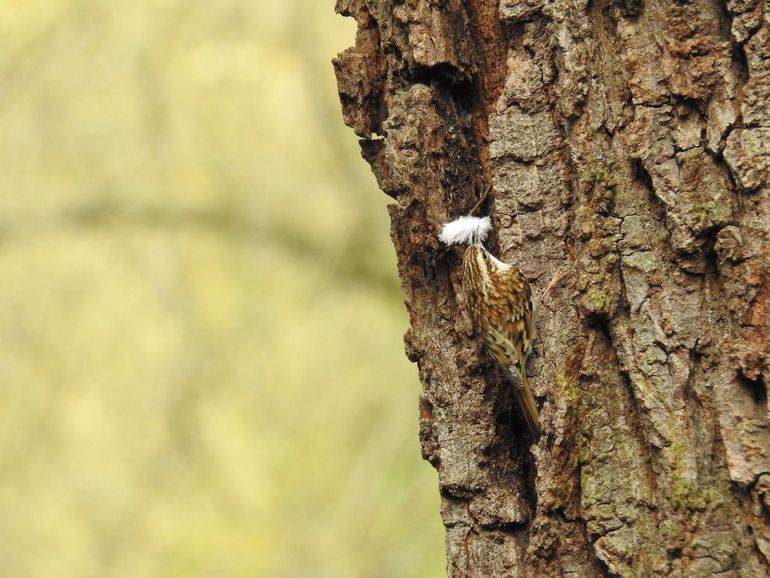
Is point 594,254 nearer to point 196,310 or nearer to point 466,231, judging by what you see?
point 466,231

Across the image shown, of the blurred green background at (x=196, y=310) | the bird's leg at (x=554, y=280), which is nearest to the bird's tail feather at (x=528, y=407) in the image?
the bird's leg at (x=554, y=280)

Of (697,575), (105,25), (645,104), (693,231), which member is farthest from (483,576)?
(105,25)

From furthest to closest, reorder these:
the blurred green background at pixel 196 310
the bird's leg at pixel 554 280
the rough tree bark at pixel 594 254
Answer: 1. the blurred green background at pixel 196 310
2. the bird's leg at pixel 554 280
3. the rough tree bark at pixel 594 254

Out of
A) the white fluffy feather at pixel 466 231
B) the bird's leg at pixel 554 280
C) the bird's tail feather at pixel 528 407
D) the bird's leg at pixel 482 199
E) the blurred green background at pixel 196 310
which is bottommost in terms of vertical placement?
the bird's tail feather at pixel 528 407

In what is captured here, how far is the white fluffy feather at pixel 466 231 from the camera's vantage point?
6.29 feet

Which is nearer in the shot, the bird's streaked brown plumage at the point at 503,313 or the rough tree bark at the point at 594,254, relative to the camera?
the rough tree bark at the point at 594,254

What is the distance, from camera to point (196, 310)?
20.5 ft

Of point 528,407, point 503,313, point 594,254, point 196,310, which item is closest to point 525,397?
point 528,407

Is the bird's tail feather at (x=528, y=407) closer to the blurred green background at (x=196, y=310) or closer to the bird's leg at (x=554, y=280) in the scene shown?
the bird's leg at (x=554, y=280)

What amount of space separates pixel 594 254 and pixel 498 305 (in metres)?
0.31

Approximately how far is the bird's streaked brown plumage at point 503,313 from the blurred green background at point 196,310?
3.97 metres

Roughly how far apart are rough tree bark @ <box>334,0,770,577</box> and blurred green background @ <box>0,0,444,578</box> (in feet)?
13.1

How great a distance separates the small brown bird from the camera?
6.28 feet

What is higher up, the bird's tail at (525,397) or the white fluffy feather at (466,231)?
the white fluffy feather at (466,231)
